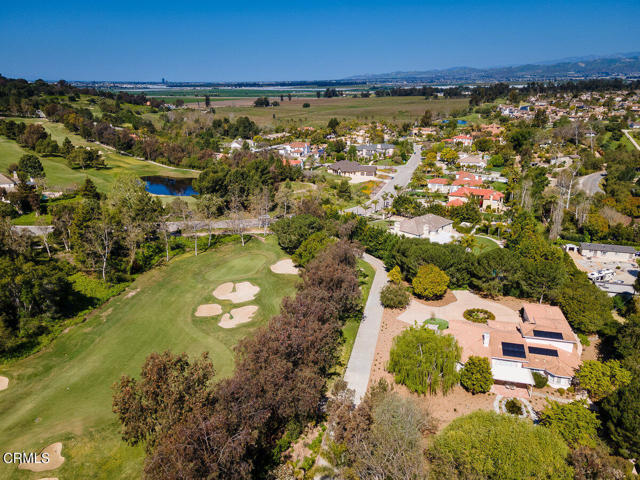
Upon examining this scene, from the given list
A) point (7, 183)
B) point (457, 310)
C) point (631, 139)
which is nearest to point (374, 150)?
point (631, 139)

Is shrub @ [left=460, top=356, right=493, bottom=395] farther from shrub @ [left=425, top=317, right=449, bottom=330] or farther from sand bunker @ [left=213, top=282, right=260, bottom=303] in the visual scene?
sand bunker @ [left=213, top=282, right=260, bottom=303]

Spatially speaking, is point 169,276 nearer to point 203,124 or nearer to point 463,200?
point 463,200

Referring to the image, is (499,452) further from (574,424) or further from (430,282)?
(430,282)

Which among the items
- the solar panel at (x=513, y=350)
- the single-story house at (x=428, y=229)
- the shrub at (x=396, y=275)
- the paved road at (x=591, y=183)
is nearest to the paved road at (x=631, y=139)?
the paved road at (x=591, y=183)

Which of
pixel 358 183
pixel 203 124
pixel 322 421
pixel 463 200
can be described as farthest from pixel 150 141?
pixel 322 421

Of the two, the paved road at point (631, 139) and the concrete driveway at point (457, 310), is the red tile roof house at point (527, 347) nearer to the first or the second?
the concrete driveway at point (457, 310)

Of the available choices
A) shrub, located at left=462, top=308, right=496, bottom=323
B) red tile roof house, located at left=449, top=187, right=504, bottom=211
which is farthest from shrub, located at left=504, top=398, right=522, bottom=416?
red tile roof house, located at left=449, top=187, right=504, bottom=211
